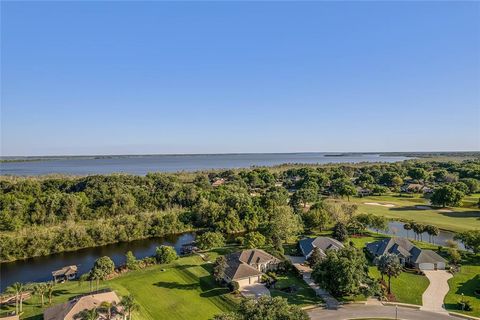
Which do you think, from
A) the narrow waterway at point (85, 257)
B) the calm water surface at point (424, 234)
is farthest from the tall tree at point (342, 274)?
the calm water surface at point (424, 234)

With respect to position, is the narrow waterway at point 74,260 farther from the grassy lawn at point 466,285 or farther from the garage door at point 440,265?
the grassy lawn at point 466,285

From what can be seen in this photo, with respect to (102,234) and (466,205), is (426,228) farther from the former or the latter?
(102,234)

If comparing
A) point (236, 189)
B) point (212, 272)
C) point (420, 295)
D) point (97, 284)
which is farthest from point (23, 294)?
point (236, 189)

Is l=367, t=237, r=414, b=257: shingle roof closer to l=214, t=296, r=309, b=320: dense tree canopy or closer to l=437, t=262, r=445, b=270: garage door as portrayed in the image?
l=437, t=262, r=445, b=270: garage door

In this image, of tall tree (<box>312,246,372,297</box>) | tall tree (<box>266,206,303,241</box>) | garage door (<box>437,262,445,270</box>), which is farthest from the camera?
tall tree (<box>266,206,303,241</box>)

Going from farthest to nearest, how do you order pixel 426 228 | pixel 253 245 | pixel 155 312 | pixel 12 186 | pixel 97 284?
pixel 12 186
pixel 426 228
pixel 253 245
pixel 97 284
pixel 155 312

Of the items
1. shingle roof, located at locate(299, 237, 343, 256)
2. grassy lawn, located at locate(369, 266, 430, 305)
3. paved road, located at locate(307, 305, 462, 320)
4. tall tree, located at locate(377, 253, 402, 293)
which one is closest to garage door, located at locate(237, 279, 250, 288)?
paved road, located at locate(307, 305, 462, 320)
